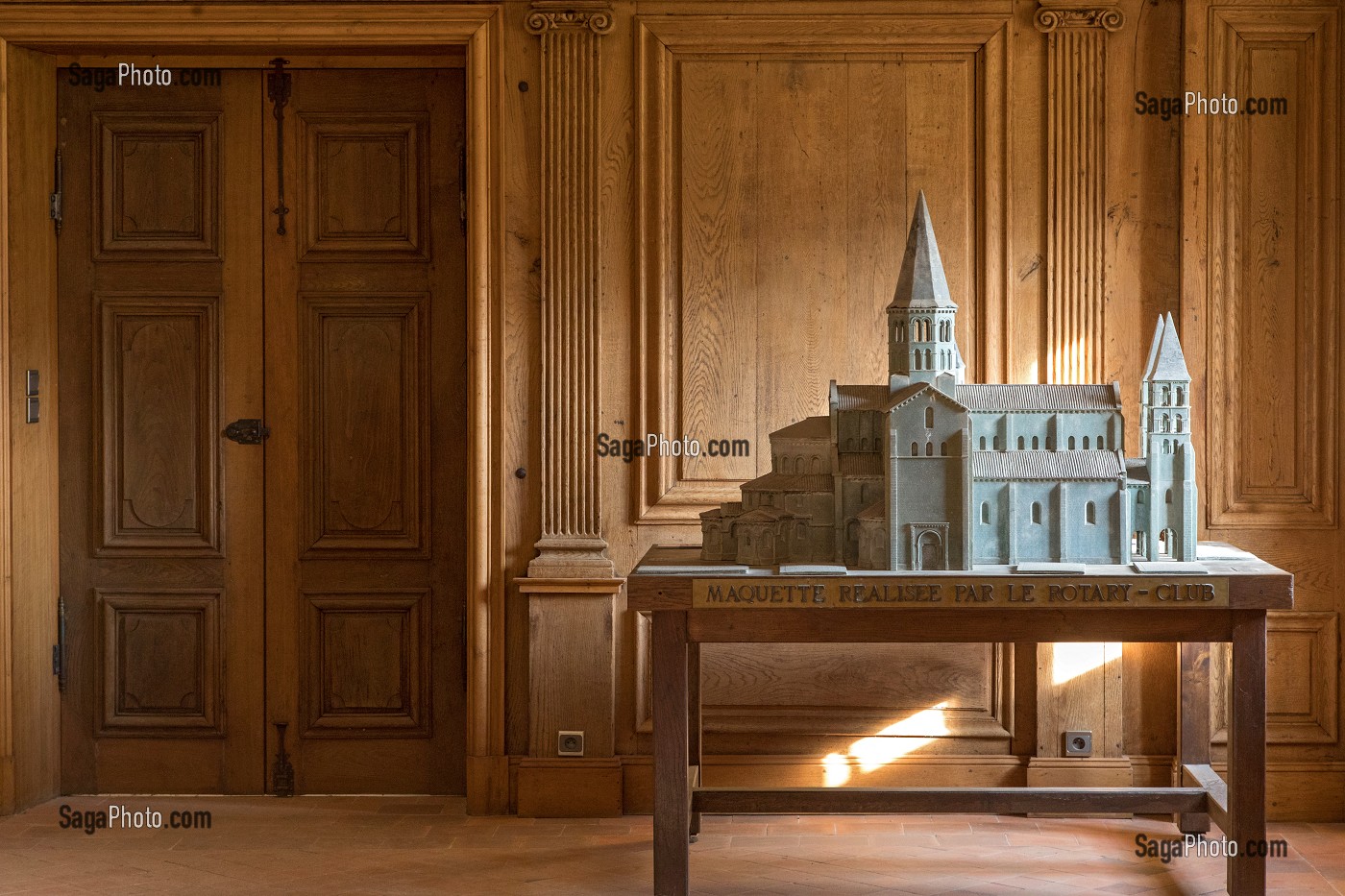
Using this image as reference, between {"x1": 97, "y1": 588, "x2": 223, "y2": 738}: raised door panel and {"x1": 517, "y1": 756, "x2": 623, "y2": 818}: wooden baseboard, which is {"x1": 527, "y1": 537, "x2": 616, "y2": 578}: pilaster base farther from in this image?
{"x1": 97, "y1": 588, "x2": 223, "y2": 738}: raised door panel

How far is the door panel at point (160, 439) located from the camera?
563 cm

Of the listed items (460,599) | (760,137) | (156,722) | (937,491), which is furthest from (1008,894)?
(156,722)

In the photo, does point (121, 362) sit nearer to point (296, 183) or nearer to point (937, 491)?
point (296, 183)

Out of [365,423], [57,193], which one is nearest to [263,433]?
[365,423]

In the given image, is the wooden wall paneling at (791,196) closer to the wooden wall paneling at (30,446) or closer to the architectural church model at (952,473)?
the architectural church model at (952,473)

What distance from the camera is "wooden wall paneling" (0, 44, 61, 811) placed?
17.8 ft

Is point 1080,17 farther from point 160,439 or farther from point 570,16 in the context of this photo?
point 160,439

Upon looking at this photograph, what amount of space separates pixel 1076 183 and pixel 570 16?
6.69 feet

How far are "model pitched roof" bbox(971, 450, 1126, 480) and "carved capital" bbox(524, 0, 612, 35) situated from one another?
229cm

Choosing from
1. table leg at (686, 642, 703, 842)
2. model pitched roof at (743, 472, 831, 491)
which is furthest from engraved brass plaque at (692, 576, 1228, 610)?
table leg at (686, 642, 703, 842)

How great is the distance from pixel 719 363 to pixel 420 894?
7.32 feet

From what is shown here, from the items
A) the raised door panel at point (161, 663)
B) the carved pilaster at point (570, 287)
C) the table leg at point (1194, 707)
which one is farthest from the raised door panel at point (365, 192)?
the table leg at point (1194, 707)

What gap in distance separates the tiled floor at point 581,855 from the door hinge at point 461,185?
238 cm

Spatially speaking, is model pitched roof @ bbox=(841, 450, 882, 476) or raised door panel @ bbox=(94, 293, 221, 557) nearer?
model pitched roof @ bbox=(841, 450, 882, 476)
